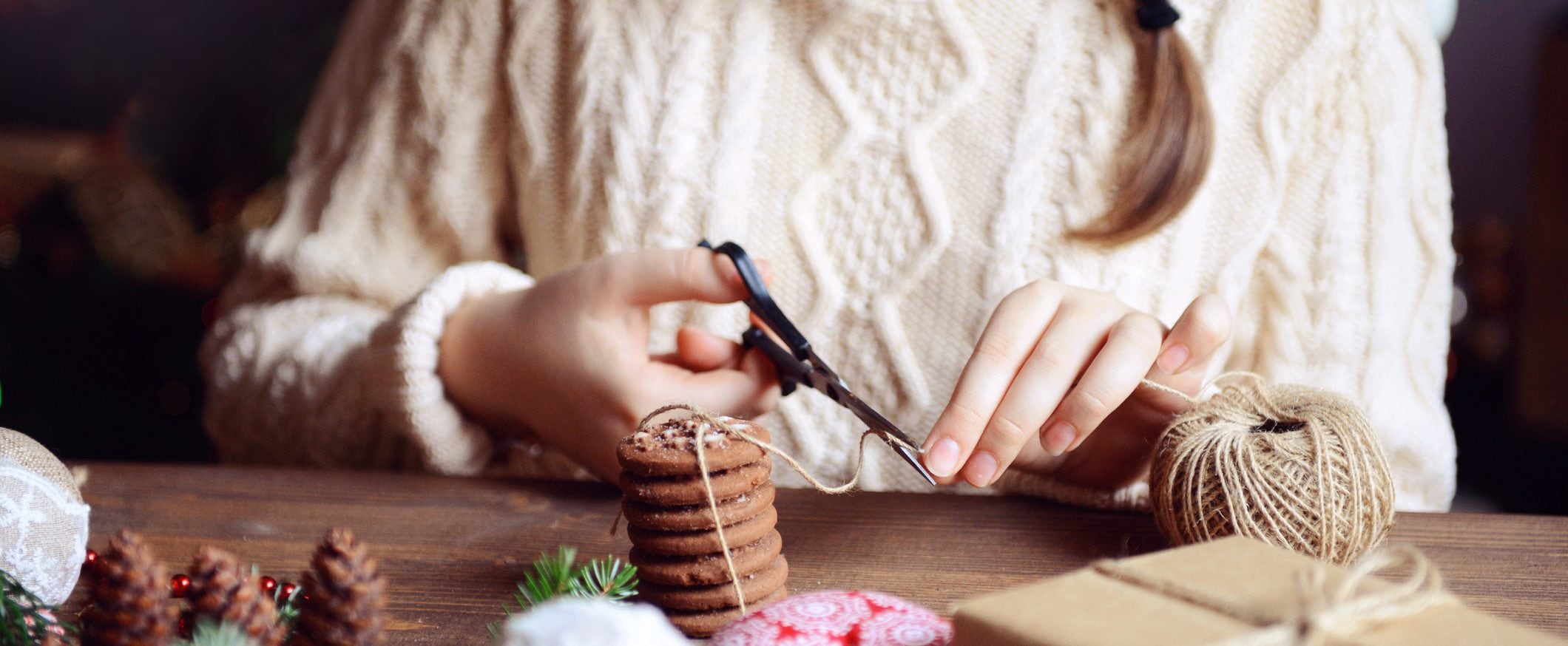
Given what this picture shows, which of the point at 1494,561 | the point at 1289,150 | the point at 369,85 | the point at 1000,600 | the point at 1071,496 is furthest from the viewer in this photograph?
the point at 369,85

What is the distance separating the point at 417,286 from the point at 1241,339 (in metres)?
0.69

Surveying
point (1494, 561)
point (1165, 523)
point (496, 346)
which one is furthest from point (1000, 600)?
point (496, 346)

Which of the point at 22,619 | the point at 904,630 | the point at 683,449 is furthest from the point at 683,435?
the point at 22,619

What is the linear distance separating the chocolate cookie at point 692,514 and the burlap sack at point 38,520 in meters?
0.21

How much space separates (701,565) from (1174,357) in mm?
296

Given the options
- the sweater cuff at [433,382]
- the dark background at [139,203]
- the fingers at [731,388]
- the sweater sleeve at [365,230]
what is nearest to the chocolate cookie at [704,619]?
the fingers at [731,388]

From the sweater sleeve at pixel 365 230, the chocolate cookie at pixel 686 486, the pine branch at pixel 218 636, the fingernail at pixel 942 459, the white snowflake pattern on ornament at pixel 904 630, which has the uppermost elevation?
the pine branch at pixel 218 636

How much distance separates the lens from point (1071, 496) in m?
0.59

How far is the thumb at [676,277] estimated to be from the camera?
566 mm

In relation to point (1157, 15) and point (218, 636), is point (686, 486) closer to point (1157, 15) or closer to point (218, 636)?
point (218, 636)

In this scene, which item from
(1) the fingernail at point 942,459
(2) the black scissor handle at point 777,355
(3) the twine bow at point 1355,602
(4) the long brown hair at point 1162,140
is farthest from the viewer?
(4) the long brown hair at point 1162,140

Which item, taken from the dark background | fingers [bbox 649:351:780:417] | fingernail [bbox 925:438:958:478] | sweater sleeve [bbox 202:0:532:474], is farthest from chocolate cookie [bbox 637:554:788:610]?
the dark background

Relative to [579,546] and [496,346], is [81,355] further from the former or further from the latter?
[579,546]

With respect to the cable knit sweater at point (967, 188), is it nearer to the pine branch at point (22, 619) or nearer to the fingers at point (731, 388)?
the fingers at point (731, 388)
